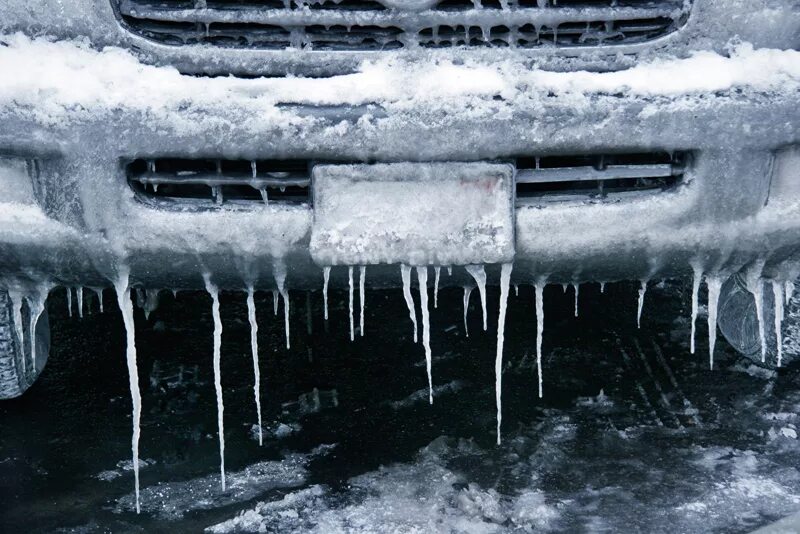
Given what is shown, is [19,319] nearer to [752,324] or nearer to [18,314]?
[18,314]

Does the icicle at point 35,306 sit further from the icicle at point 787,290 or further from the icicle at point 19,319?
the icicle at point 787,290

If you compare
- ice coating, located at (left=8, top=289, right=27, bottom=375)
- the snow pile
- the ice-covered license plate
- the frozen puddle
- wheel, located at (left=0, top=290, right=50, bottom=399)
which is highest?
the snow pile

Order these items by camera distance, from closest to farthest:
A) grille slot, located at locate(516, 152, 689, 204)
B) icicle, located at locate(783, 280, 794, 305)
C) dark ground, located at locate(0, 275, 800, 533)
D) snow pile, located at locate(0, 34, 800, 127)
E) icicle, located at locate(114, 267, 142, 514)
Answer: snow pile, located at locate(0, 34, 800, 127) < grille slot, located at locate(516, 152, 689, 204) < icicle, located at locate(114, 267, 142, 514) < dark ground, located at locate(0, 275, 800, 533) < icicle, located at locate(783, 280, 794, 305)

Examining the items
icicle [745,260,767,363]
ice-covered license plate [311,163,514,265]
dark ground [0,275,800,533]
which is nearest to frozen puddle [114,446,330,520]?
dark ground [0,275,800,533]

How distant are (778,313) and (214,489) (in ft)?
5.45

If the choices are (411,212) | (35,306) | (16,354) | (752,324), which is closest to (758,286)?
(752,324)

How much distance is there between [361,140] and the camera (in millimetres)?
2359

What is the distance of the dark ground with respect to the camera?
2744mm

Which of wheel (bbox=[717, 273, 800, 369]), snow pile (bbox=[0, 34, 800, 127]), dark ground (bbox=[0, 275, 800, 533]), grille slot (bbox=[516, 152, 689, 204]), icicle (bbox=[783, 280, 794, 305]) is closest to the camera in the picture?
snow pile (bbox=[0, 34, 800, 127])

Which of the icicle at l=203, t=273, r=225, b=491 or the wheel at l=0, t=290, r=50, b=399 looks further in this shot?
the wheel at l=0, t=290, r=50, b=399

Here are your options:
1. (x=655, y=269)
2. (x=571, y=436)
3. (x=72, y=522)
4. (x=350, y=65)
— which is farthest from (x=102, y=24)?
(x=571, y=436)

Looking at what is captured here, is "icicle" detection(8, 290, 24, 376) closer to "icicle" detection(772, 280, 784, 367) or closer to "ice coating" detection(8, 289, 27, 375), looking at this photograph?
"ice coating" detection(8, 289, 27, 375)

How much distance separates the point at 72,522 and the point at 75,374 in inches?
34.4

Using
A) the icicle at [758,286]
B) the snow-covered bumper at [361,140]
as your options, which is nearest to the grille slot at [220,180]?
the snow-covered bumper at [361,140]
